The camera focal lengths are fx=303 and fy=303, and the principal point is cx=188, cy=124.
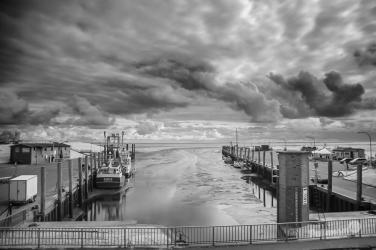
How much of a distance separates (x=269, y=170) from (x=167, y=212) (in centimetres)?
2884

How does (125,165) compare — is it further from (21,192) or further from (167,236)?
(167,236)

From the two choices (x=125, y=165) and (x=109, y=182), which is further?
(x=125, y=165)

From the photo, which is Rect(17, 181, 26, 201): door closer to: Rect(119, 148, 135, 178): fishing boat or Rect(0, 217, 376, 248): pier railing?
Rect(0, 217, 376, 248): pier railing

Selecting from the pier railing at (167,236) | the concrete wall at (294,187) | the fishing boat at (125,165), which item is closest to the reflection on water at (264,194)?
the concrete wall at (294,187)

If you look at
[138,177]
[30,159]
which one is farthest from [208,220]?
[30,159]

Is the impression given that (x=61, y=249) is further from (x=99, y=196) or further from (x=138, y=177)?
(x=138, y=177)

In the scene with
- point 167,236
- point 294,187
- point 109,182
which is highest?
point 294,187

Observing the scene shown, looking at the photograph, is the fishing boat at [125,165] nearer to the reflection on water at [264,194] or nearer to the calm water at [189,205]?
A: the calm water at [189,205]

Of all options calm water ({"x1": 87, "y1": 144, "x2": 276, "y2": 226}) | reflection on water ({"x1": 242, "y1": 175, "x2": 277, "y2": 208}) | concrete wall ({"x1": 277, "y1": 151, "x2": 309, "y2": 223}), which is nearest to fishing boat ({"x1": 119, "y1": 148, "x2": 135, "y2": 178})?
calm water ({"x1": 87, "y1": 144, "x2": 276, "y2": 226})

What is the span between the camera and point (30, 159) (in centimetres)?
7969

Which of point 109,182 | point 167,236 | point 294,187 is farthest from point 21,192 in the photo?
point 294,187

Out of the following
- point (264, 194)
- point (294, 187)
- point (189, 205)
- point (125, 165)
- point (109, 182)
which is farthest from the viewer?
point (125, 165)

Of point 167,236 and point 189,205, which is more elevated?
point 167,236

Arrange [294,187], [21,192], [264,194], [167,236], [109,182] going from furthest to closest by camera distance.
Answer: [109,182] → [264,194] → [21,192] → [294,187] → [167,236]
